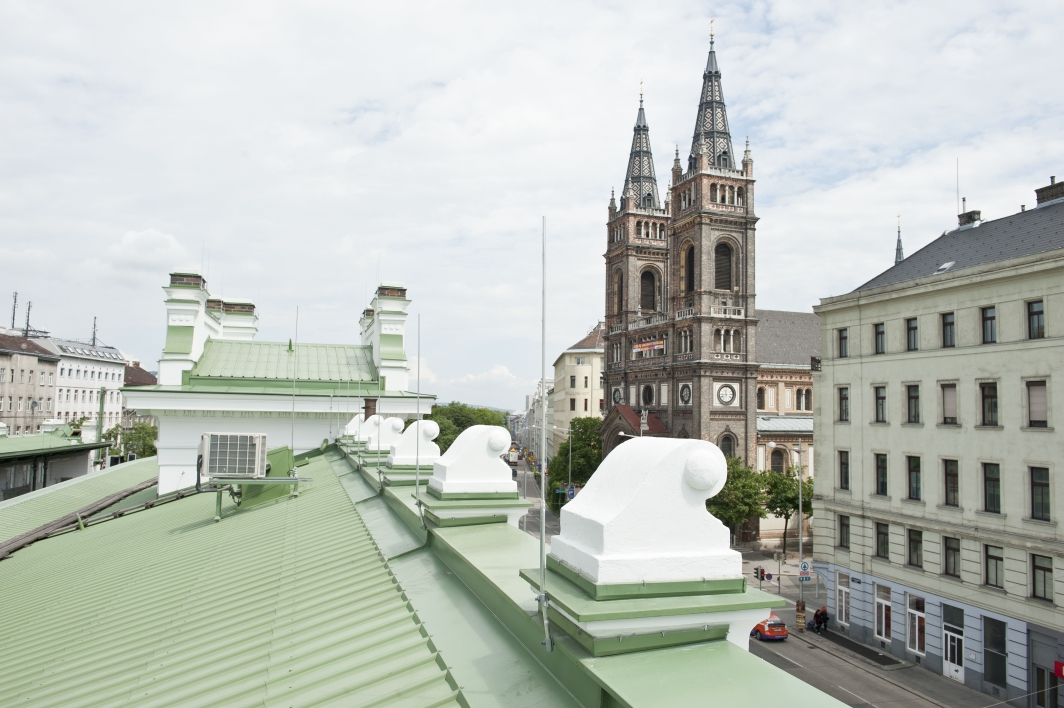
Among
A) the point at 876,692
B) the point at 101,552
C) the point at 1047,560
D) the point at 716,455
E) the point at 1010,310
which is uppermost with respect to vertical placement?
the point at 1010,310

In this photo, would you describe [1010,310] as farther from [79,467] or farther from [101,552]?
[79,467]

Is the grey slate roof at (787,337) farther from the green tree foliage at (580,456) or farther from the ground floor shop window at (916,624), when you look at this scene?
the ground floor shop window at (916,624)

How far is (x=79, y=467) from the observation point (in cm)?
3234

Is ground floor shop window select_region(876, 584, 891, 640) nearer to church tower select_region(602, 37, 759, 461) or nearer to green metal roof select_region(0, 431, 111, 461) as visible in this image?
church tower select_region(602, 37, 759, 461)

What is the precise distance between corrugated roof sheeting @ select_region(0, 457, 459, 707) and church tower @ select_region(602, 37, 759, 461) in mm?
49315

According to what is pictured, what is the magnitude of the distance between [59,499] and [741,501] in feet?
129

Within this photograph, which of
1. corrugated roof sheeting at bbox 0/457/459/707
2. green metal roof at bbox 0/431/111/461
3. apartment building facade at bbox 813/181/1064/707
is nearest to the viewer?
corrugated roof sheeting at bbox 0/457/459/707

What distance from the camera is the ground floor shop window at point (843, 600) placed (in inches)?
1108

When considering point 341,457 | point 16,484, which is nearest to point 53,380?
point 16,484

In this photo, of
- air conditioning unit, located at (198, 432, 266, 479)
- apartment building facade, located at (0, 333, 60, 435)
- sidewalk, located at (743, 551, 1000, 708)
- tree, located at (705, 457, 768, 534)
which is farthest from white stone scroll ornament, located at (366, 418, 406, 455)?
apartment building facade, located at (0, 333, 60, 435)

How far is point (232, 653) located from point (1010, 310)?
2405 cm

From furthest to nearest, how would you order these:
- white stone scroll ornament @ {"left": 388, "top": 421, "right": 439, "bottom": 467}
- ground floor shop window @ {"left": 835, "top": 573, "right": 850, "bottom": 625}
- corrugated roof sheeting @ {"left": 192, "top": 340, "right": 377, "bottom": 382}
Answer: ground floor shop window @ {"left": 835, "top": 573, "right": 850, "bottom": 625}
corrugated roof sheeting @ {"left": 192, "top": 340, "right": 377, "bottom": 382}
white stone scroll ornament @ {"left": 388, "top": 421, "right": 439, "bottom": 467}

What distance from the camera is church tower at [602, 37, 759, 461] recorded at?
2232 inches

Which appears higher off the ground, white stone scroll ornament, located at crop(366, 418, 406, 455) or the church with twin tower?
the church with twin tower
